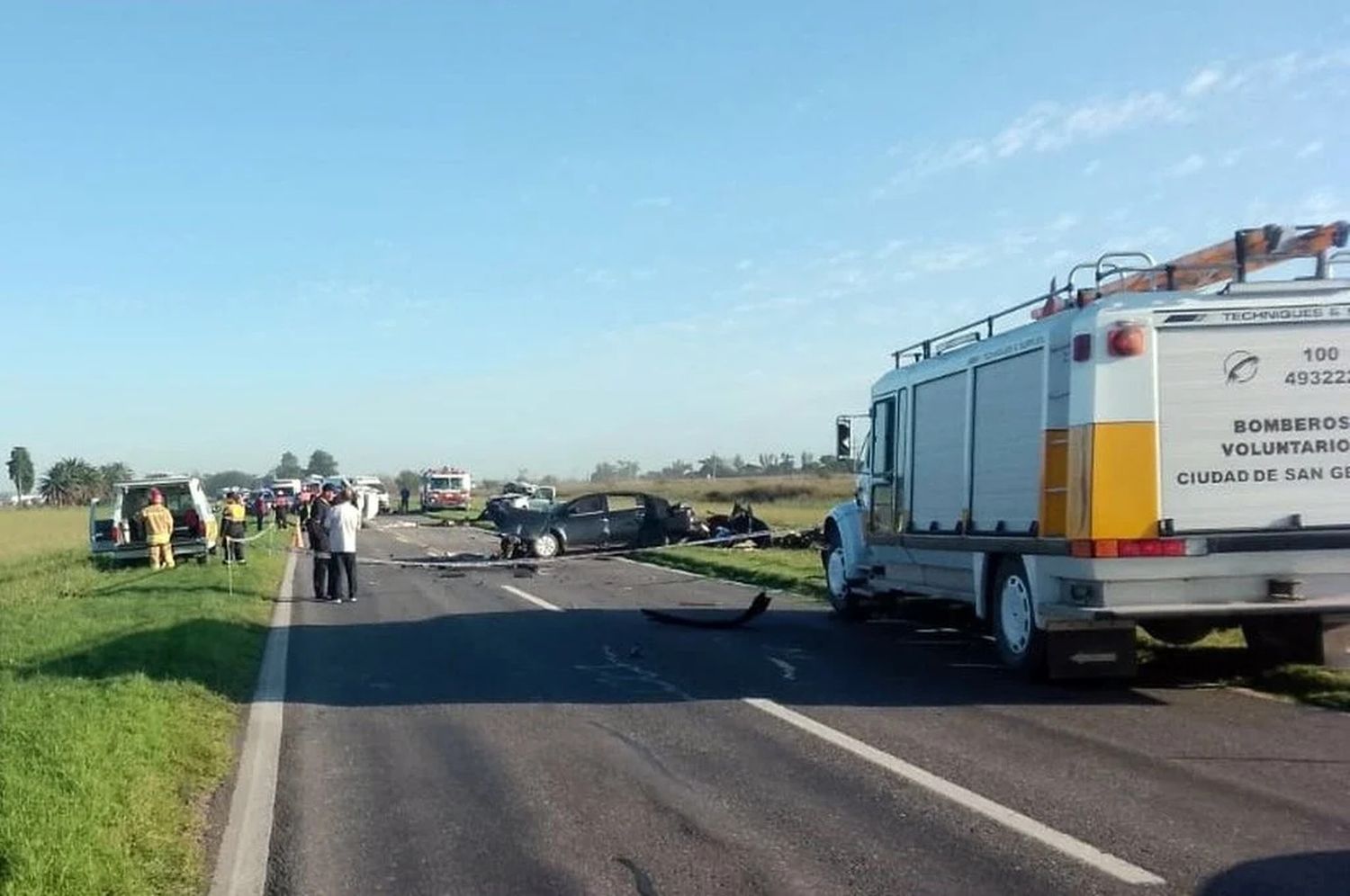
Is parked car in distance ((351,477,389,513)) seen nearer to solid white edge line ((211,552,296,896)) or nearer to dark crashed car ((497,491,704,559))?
dark crashed car ((497,491,704,559))

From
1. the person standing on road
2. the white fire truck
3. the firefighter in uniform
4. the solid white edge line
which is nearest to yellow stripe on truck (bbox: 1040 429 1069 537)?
the white fire truck

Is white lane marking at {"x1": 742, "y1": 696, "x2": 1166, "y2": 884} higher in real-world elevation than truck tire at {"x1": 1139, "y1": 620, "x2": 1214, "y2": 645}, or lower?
lower

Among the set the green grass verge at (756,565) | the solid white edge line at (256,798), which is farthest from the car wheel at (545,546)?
the solid white edge line at (256,798)

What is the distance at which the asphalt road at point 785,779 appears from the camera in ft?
19.8

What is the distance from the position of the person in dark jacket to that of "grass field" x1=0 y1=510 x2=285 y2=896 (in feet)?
4.35

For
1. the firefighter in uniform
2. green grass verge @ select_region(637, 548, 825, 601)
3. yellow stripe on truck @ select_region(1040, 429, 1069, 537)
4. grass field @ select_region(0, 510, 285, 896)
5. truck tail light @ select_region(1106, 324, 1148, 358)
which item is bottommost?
grass field @ select_region(0, 510, 285, 896)

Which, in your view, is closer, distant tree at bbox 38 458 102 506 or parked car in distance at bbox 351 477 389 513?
parked car in distance at bbox 351 477 389 513

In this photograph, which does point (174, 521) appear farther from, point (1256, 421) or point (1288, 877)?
point (1288, 877)

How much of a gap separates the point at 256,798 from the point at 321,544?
551 inches

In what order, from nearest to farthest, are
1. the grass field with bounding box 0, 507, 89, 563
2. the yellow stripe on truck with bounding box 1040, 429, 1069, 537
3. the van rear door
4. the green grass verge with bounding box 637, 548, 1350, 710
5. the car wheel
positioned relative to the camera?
1. the van rear door
2. the yellow stripe on truck with bounding box 1040, 429, 1069, 537
3. the green grass verge with bounding box 637, 548, 1350, 710
4. the car wheel
5. the grass field with bounding box 0, 507, 89, 563

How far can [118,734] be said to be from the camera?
28.5 ft

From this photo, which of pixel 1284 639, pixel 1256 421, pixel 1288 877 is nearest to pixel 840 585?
pixel 1284 639

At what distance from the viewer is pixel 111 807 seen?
6883 millimetres

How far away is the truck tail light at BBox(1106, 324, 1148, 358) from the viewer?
10031 mm
